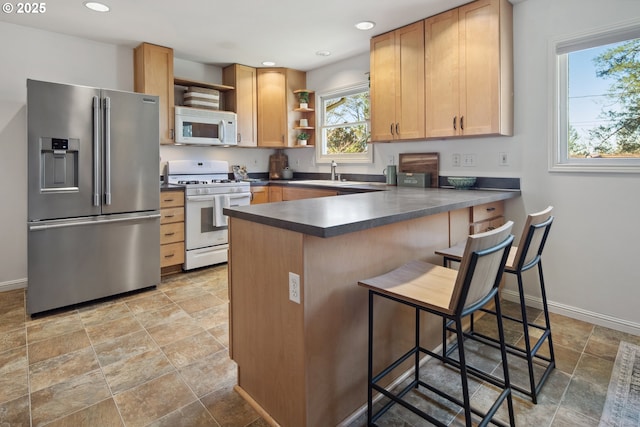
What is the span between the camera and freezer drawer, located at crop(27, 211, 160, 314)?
2.72 meters

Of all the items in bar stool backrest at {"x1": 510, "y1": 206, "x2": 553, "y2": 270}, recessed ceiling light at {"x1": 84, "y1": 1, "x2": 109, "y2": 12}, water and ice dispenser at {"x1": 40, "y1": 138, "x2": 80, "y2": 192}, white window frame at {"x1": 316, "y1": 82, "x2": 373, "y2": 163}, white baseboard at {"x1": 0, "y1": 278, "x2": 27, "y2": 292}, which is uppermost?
recessed ceiling light at {"x1": 84, "y1": 1, "x2": 109, "y2": 12}

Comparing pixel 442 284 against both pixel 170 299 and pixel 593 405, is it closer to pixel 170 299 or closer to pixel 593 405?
pixel 593 405

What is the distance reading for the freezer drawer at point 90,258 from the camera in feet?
8.93

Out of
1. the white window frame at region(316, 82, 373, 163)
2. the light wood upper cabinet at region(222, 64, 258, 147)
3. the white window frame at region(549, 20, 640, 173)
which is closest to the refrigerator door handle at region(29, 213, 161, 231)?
the light wood upper cabinet at region(222, 64, 258, 147)

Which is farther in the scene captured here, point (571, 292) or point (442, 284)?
point (571, 292)

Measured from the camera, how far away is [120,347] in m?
2.27

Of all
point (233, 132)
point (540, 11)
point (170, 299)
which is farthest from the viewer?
point (233, 132)

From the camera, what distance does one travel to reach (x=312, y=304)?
1407 millimetres

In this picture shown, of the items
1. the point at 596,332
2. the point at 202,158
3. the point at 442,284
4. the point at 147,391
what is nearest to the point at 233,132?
the point at 202,158

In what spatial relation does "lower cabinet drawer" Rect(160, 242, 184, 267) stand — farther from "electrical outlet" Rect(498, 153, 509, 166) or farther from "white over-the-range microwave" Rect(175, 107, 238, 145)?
"electrical outlet" Rect(498, 153, 509, 166)

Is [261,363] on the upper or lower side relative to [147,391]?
upper

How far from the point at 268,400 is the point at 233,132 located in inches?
133

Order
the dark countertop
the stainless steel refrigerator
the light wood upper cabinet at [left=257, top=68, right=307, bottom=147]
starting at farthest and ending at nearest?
the light wood upper cabinet at [left=257, top=68, right=307, bottom=147] < the stainless steel refrigerator < the dark countertop

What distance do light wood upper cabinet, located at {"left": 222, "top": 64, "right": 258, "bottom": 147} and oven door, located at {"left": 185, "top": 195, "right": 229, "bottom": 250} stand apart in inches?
38.5
